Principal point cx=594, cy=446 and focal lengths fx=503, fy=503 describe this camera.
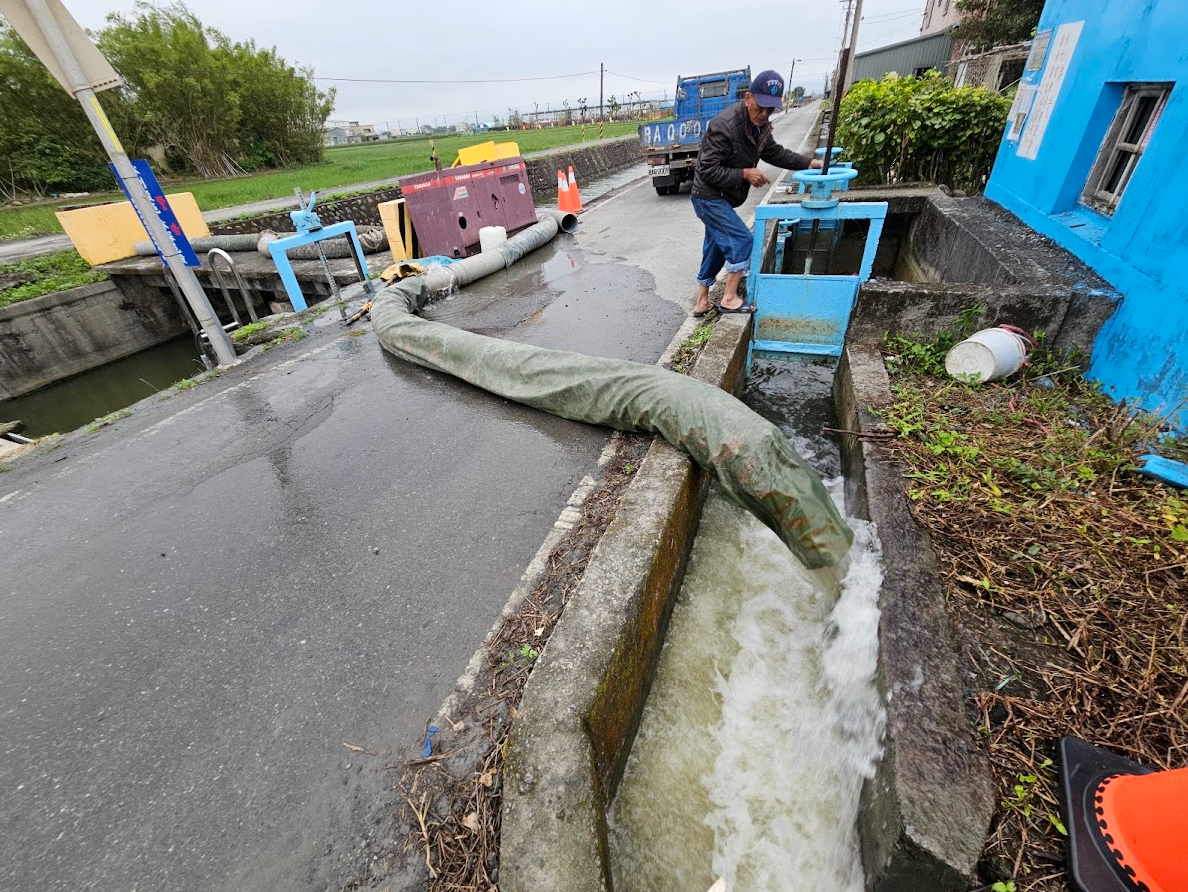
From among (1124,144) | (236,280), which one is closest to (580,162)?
(236,280)

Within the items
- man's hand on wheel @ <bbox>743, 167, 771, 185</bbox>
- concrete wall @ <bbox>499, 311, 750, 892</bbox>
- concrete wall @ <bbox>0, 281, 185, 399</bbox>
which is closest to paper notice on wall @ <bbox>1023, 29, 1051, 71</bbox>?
man's hand on wheel @ <bbox>743, 167, 771, 185</bbox>

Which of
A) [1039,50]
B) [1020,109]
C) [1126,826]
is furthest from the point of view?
[1020,109]

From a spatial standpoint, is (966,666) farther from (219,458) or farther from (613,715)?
(219,458)

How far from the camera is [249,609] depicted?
257cm

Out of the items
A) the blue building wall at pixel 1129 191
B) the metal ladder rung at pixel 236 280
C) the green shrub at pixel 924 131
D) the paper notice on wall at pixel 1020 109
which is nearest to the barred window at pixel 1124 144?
the blue building wall at pixel 1129 191

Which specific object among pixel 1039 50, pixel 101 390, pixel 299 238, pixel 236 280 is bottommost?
pixel 101 390

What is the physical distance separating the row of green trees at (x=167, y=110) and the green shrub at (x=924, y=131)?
28949 mm

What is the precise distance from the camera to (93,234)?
1049 centimetres

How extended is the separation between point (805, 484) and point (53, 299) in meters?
13.4

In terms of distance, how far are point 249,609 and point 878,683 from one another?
2939mm

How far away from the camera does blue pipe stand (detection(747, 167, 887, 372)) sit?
14.2ft

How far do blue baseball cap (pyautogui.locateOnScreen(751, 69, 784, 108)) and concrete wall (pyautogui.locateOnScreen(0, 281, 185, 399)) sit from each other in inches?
485

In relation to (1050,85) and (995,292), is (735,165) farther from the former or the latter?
(1050,85)

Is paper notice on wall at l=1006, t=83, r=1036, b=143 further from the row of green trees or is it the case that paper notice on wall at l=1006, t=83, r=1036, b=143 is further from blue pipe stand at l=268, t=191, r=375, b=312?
the row of green trees
